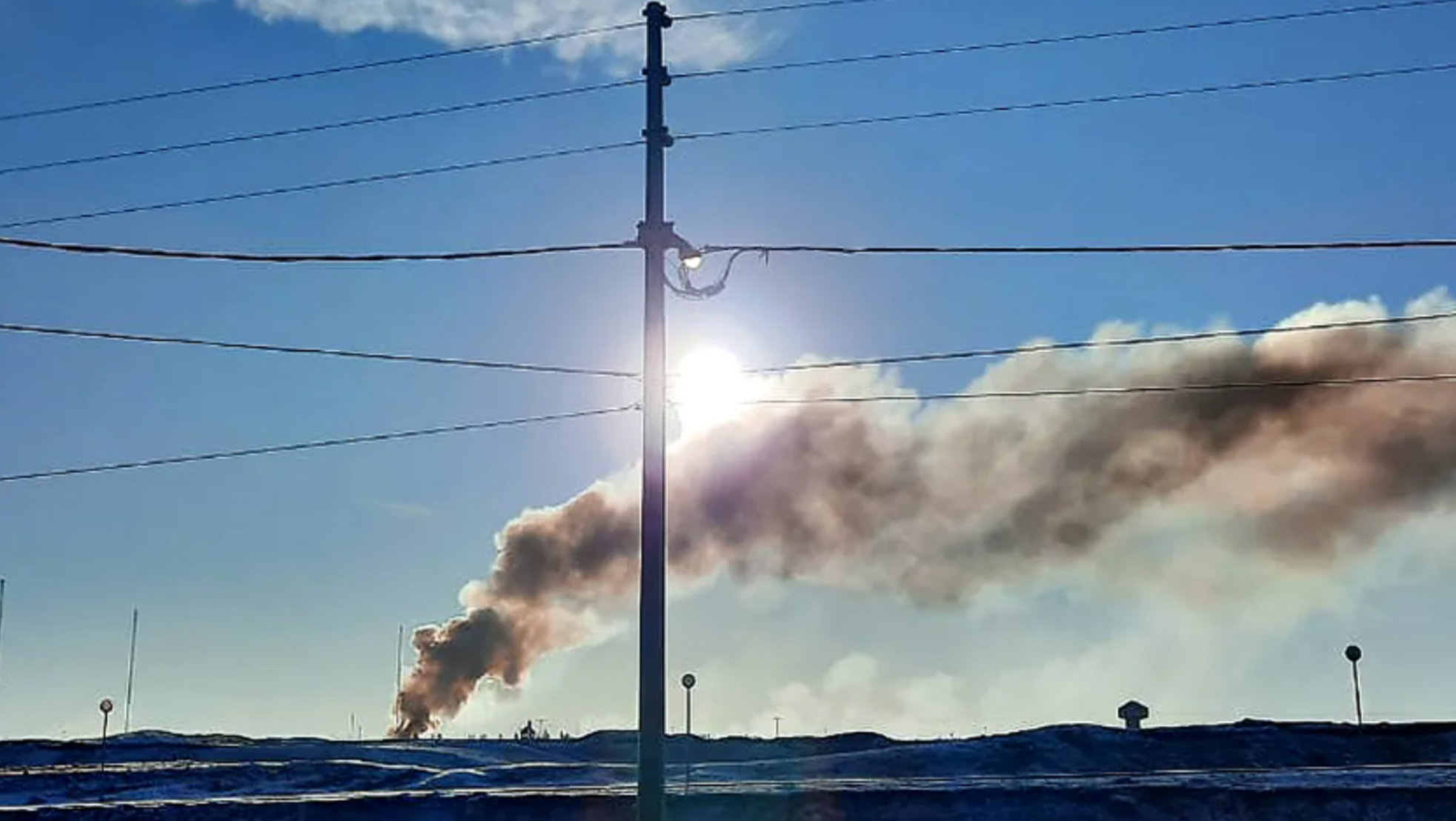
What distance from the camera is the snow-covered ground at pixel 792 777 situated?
35.1m

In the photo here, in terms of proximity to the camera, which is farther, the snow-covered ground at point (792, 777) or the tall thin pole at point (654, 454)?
the snow-covered ground at point (792, 777)

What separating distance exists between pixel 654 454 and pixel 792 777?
29468mm

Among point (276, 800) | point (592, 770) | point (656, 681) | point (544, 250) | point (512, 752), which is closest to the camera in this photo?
point (656, 681)

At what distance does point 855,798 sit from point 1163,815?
244 inches

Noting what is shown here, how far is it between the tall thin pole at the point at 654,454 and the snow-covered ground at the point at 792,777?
57.8ft

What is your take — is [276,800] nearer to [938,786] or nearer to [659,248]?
[938,786]

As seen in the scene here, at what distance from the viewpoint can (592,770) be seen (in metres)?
48.3

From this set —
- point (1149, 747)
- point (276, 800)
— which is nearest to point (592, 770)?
point (276, 800)

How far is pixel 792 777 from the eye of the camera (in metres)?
46.5

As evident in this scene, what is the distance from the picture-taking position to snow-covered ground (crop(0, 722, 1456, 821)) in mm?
35062

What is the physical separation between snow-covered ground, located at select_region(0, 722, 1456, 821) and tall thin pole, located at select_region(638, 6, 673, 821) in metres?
17.6

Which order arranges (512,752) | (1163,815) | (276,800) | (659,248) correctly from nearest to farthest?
(659,248), (1163,815), (276,800), (512,752)

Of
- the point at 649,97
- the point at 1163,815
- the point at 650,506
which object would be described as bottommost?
the point at 1163,815

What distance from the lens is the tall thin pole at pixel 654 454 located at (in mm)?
17797
